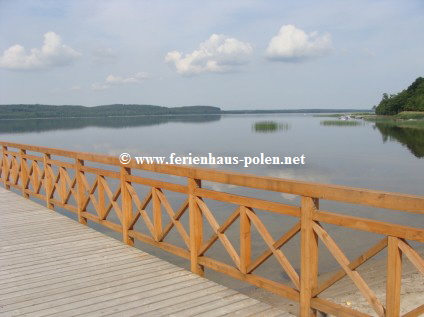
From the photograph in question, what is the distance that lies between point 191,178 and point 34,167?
4795 mm

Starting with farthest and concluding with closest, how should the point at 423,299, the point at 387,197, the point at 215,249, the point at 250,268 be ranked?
the point at 215,249 < the point at 423,299 < the point at 250,268 < the point at 387,197

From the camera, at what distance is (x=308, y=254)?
276cm

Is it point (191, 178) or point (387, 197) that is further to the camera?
point (191, 178)

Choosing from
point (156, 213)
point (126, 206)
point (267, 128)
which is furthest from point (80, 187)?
point (267, 128)

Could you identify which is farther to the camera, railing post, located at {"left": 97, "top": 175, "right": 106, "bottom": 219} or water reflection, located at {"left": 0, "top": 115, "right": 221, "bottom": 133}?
water reflection, located at {"left": 0, "top": 115, "right": 221, "bottom": 133}

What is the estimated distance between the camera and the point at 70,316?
301 cm

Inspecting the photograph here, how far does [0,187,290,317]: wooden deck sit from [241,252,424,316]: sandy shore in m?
1.64

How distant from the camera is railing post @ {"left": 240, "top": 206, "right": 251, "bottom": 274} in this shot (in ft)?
10.6

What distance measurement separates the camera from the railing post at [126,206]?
4.67 m

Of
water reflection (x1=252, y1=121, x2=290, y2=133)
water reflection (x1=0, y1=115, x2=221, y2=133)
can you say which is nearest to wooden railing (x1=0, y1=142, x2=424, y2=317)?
water reflection (x1=252, y1=121, x2=290, y2=133)

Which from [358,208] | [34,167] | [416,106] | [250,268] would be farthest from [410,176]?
[416,106]

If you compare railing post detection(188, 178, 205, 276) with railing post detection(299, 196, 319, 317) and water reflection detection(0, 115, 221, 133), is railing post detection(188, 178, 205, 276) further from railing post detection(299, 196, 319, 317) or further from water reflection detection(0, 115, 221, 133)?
water reflection detection(0, 115, 221, 133)

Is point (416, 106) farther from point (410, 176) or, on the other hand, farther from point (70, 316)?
point (70, 316)

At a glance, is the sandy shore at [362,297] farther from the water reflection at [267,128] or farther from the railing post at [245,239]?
the water reflection at [267,128]
